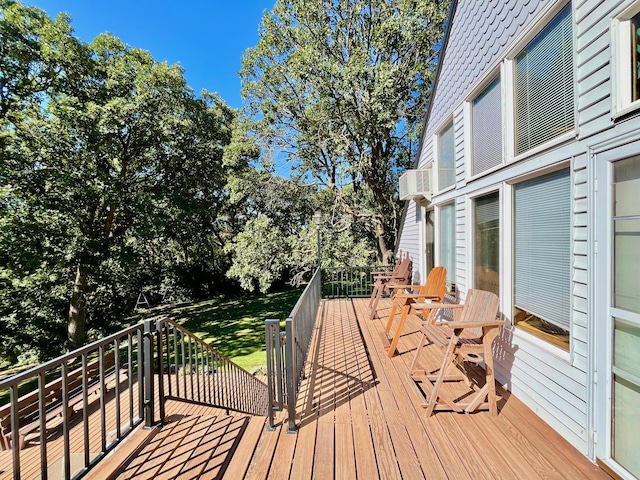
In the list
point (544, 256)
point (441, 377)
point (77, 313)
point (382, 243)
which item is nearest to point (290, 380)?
point (441, 377)

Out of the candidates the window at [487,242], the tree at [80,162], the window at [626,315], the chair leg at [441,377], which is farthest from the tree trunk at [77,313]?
the window at [626,315]

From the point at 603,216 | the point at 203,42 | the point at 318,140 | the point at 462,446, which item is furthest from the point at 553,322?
the point at 203,42

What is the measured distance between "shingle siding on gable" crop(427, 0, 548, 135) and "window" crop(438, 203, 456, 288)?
152 centimetres

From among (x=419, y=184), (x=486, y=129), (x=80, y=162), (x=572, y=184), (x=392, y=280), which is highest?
(x=80, y=162)

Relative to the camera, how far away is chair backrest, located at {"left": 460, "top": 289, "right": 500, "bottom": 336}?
288cm

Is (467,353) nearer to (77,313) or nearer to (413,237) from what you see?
(413,237)

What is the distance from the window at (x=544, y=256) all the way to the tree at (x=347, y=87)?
260 inches

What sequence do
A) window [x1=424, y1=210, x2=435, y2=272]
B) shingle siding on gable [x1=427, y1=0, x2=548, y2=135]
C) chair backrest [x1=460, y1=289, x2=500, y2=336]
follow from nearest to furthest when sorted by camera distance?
chair backrest [x1=460, y1=289, x2=500, y2=336], shingle siding on gable [x1=427, y1=0, x2=548, y2=135], window [x1=424, y1=210, x2=435, y2=272]

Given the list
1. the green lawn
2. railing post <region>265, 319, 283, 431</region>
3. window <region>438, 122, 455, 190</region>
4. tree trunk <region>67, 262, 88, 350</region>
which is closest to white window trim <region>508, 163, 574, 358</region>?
window <region>438, 122, 455, 190</region>

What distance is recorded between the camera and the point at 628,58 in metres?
1.86

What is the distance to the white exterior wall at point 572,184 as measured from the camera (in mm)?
2021

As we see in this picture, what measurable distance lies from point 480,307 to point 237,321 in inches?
399

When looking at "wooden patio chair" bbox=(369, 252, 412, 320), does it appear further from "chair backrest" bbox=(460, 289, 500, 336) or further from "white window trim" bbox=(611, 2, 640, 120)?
"white window trim" bbox=(611, 2, 640, 120)

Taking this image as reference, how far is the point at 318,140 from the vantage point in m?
10.7
